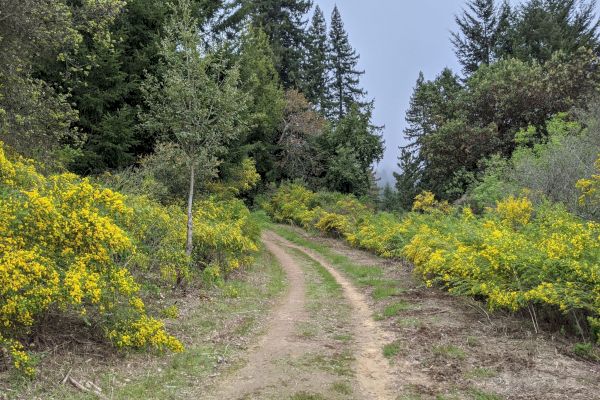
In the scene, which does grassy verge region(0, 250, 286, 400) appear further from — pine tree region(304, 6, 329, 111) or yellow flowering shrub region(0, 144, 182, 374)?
pine tree region(304, 6, 329, 111)

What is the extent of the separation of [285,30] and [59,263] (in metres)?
46.6

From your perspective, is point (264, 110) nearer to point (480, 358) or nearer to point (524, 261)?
point (524, 261)

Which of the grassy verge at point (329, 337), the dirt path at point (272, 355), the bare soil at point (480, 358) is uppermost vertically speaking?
the bare soil at point (480, 358)

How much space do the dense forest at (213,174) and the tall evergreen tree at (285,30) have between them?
449 inches

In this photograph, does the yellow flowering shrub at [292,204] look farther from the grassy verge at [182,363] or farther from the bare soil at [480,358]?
the bare soil at [480,358]

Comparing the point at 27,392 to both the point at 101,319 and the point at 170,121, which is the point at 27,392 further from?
the point at 170,121

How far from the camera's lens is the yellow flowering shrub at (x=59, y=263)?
4.77m

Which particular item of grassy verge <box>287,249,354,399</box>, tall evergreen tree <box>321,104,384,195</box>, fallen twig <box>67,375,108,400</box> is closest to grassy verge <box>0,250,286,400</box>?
fallen twig <box>67,375,108,400</box>

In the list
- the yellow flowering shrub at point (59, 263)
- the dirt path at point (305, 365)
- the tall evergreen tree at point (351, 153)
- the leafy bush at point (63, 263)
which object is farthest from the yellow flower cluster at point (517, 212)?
the tall evergreen tree at point (351, 153)

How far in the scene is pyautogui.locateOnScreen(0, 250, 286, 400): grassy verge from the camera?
16.3ft

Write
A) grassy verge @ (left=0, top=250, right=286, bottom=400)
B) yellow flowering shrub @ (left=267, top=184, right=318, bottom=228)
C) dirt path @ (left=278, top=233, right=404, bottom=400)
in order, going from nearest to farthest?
1. grassy verge @ (left=0, top=250, right=286, bottom=400)
2. dirt path @ (left=278, top=233, right=404, bottom=400)
3. yellow flowering shrub @ (left=267, top=184, right=318, bottom=228)

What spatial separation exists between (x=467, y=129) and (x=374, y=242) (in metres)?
10.6

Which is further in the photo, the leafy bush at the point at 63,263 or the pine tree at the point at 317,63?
the pine tree at the point at 317,63

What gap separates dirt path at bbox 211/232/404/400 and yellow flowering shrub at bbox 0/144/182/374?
4.00ft
